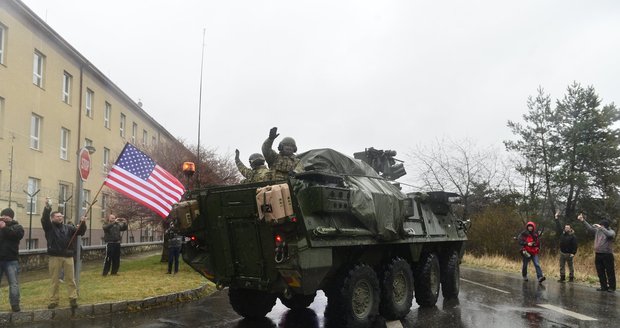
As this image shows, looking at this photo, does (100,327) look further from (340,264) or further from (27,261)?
(27,261)

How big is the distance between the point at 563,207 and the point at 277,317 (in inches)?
1385

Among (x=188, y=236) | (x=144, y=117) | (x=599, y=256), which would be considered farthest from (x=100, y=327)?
(x=144, y=117)

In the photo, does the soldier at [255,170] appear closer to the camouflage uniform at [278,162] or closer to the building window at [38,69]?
the camouflage uniform at [278,162]

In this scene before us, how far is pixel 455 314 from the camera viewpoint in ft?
28.4

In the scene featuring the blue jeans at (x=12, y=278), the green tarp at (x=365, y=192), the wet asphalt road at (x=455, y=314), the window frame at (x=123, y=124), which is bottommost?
the wet asphalt road at (x=455, y=314)

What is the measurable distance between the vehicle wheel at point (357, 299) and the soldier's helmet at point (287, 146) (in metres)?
1.91

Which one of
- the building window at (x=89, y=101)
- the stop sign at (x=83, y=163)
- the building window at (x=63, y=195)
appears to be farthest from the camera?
the building window at (x=89, y=101)

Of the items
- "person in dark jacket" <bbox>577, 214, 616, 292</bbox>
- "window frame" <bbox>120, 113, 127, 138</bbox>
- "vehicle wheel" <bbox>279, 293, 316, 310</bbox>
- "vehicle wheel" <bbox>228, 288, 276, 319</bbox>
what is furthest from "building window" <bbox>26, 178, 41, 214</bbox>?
"person in dark jacket" <bbox>577, 214, 616, 292</bbox>

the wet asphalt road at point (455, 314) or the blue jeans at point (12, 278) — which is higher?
the blue jeans at point (12, 278)

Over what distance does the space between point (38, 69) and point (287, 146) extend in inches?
707

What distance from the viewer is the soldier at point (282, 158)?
7812 millimetres

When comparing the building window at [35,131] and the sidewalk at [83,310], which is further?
the building window at [35,131]

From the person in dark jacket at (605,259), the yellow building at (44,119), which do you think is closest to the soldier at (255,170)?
the person in dark jacket at (605,259)

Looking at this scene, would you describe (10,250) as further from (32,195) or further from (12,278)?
(32,195)
